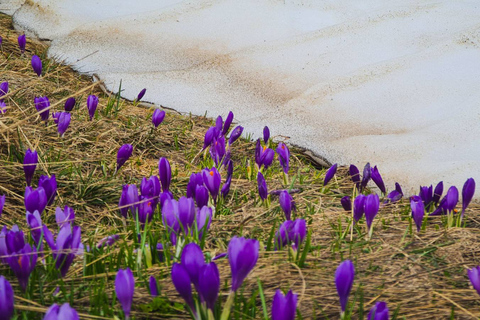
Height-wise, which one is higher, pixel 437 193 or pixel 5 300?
pixel 437 193

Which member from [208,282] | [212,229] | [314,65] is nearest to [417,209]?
[212,229]

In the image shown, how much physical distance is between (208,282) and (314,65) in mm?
3020

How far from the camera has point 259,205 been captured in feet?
6.65

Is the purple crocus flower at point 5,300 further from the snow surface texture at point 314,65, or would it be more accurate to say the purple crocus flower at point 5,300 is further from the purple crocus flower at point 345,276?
the snow surface texture at point 314,65

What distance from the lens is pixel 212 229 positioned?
1728 mm

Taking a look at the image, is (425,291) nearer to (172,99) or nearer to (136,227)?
(136,227)

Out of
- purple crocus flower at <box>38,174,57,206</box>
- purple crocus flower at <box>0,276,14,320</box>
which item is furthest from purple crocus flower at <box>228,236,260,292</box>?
purple crocus flower at <box>38,174,57,206</box>

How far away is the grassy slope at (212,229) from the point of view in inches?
47.6

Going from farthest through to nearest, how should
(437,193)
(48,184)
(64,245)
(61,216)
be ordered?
(437,193), (48,184), (61,216), (64,245)

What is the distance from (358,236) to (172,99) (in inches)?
81.4

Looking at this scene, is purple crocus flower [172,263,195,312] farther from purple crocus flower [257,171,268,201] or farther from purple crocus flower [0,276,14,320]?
purple crocus flower [257,171,268,201]

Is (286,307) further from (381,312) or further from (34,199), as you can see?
(34,199)

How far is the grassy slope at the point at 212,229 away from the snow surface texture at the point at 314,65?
0.36 metres

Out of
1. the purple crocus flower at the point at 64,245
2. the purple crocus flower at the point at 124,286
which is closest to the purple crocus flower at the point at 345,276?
the purple crocus flower at the point at 124,286
